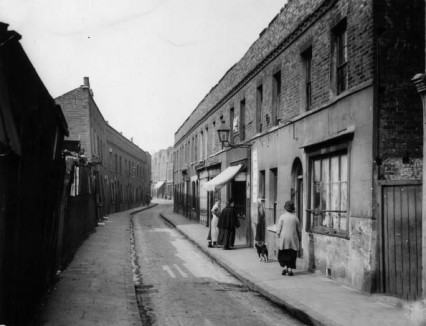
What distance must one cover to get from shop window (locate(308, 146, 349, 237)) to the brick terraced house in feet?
0.07

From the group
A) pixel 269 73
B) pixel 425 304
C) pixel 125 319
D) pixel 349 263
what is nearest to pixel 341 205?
pixel 349 263

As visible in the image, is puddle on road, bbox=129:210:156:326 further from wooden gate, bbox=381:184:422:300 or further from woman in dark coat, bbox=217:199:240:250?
wooden gate, bbox=381:184:422:300

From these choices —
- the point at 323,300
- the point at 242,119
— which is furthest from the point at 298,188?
the point at 242,119

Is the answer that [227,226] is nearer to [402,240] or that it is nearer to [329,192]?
[329,192]

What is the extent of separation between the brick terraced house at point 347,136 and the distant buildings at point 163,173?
236 ft

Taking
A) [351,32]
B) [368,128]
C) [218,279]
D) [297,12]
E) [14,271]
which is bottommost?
[218,279]

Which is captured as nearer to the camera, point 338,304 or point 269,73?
point 338,304

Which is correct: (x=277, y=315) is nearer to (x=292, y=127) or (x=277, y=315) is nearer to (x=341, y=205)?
(x=341, y=205)

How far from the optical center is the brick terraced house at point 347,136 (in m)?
8.66

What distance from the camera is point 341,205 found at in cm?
1037

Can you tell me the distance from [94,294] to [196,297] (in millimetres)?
1729

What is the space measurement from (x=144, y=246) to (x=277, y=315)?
10.2 metres

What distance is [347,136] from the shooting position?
9828 millimetres

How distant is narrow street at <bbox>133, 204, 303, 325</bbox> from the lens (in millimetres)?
7398
